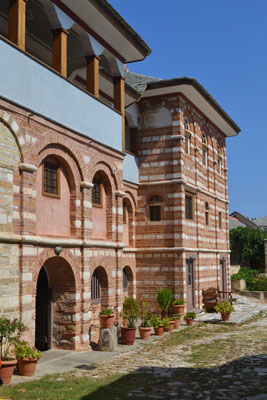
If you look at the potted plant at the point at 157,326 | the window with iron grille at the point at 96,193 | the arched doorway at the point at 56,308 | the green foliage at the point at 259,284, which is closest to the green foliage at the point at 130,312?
the potted plant at the point at 157,326

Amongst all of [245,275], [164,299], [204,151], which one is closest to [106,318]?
[164,299]

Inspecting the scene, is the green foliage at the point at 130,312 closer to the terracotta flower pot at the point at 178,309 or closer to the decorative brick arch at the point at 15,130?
the terracotta flower pot at the point at 178,309

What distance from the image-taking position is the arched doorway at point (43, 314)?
13477mm

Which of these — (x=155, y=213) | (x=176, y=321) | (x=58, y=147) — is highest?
(x=58, y=147)

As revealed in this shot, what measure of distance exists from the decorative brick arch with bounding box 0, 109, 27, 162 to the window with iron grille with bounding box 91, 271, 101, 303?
5495mm

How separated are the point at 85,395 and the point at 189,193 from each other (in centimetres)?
1429

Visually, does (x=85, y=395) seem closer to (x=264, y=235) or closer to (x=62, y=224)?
(x=62, y=224)

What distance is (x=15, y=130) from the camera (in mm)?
11141

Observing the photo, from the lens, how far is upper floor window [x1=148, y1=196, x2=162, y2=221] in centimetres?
2167

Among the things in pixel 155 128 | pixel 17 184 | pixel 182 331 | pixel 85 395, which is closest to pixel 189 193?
pixel 155 128

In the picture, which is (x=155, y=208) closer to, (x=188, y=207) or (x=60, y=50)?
(x=188, y=207)

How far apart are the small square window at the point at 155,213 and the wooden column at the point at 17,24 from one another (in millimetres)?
11699

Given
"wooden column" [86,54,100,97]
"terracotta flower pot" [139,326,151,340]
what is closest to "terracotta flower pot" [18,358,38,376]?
"terracotta flower pot" [139,326,151,340]

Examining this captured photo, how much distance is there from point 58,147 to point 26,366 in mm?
5633
